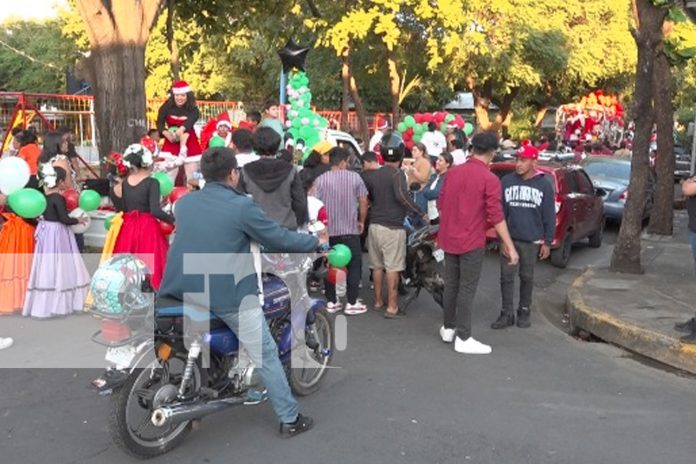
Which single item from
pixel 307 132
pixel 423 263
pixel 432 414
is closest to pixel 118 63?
pixel 307 132

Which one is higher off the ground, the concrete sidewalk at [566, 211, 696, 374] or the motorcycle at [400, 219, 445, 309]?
the motorcycle at [400, 219, 445, 309]

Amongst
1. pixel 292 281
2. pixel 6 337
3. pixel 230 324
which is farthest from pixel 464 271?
pixel 6 337

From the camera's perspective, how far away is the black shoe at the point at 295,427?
456 cm

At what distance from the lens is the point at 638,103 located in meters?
9.34

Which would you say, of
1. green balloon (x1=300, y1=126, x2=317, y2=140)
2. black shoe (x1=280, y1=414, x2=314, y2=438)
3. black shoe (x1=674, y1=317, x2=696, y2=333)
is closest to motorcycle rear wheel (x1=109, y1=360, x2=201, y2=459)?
black shoe (x1=280, y1=414, x2=314, y2=438)

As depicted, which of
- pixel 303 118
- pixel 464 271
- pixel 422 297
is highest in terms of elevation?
pixel 303 118

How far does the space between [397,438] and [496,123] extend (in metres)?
31.9

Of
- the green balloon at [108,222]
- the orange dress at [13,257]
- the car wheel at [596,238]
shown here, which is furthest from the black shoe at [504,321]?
the car wheel at [596,238]

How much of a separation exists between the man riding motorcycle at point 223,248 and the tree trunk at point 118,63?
562 centimetres

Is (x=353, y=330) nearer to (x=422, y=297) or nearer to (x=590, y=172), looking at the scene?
(x=422, y=297)

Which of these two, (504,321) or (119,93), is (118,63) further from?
(504,321)

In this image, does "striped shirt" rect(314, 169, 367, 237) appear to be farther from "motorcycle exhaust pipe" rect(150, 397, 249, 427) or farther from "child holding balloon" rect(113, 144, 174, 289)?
"motorcycle exhaust pipe" rect(150, 397, 249, 427)

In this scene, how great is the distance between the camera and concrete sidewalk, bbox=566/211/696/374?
640cm

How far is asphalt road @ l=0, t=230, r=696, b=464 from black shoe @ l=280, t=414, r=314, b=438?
59 millimetres
